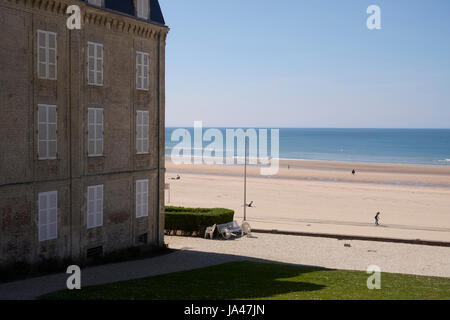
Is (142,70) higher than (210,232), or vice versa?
(142,70)

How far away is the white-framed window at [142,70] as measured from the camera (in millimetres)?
27031

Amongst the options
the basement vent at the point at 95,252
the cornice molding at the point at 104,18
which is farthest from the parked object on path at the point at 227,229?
the cornice molding at the point at 104,18

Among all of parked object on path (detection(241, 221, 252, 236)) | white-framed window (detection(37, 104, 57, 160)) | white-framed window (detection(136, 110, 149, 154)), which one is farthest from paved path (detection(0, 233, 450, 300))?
white-framed window (detection(136, 110, 149, 154))

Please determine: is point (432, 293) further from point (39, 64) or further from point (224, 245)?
point (39, 64)

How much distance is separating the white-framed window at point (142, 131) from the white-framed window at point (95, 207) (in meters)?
3.62

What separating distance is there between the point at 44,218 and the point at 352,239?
66.1 feet

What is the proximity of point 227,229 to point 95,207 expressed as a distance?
1138 cm

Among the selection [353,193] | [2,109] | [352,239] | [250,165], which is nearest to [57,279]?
[2,109]

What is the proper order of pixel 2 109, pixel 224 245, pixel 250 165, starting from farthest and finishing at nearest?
pixel 250 165 < pixel 224 245 < pixel 2 109

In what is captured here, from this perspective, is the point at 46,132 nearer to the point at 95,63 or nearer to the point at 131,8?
the point at 95,63

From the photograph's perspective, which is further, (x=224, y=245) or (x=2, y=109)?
(x=224, y=245)

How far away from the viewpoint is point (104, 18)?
24.5 meters

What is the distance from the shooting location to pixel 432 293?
58.4 feet

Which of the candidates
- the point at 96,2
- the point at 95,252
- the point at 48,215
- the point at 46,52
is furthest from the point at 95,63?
the point at 95,252
